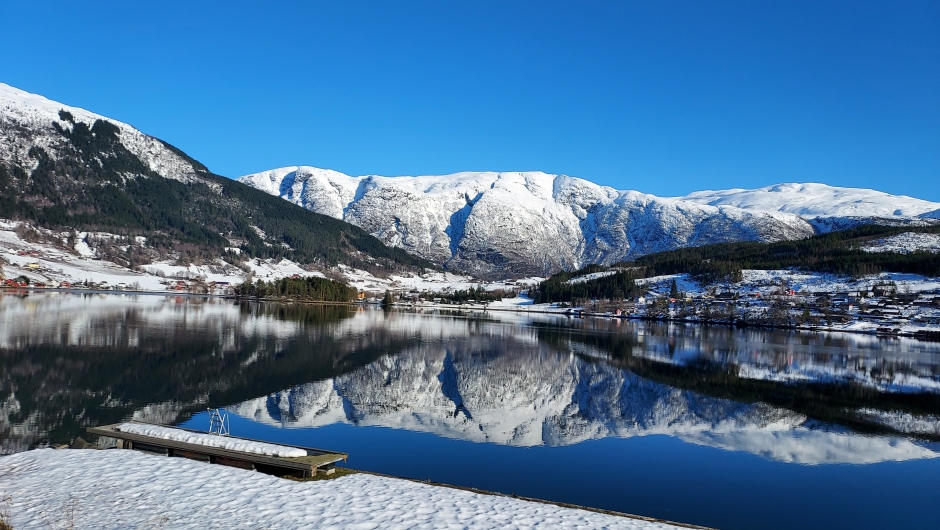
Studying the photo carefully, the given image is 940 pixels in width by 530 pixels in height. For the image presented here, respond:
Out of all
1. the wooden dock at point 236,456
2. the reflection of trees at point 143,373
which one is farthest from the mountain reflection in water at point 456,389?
the wooden dock at point 236,456

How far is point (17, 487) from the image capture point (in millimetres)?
12961

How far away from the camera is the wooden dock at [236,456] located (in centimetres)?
1506

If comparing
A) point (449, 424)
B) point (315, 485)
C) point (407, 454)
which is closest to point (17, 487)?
point (315, 485)

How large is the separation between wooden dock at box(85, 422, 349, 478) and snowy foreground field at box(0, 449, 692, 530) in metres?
0.53

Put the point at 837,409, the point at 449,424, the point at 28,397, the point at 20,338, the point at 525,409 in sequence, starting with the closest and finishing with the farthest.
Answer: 1. the point at 28,397
2. the point at 449,424
3. the point at 525,409
4. the point at 837,409
5. the point at 20,338

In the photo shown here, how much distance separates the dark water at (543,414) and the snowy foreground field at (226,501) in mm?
4038

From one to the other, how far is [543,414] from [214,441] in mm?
18171

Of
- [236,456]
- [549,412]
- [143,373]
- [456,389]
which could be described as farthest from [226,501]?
[456,389]

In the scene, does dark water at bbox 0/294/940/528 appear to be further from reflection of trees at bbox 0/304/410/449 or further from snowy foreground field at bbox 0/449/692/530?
snowy foreground field at bbox 0/449/692/530

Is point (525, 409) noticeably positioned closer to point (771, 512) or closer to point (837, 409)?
point (771, 512)

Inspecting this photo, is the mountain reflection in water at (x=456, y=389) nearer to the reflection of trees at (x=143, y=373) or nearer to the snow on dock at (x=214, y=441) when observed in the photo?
the reflection of trees at (x=143, y=373)

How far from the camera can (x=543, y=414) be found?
30.4 metres

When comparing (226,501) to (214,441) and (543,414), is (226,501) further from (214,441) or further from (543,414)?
(543,414)

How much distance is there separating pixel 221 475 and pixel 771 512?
15.5 meters
